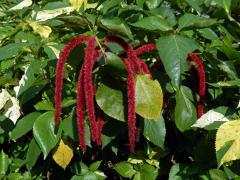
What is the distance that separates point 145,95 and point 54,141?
0.33m

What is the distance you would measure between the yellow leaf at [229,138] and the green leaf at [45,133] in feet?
1.59

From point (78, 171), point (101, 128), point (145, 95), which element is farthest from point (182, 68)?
point (78, 171)

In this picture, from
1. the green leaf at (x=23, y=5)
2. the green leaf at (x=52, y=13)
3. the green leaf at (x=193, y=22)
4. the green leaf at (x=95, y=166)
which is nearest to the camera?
the green leaf at (x=193, y=22)

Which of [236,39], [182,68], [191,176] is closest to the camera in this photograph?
[182,68]

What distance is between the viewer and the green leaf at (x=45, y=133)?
57.4 inches

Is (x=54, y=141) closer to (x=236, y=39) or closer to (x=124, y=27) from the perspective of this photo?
(x=124, y=27)

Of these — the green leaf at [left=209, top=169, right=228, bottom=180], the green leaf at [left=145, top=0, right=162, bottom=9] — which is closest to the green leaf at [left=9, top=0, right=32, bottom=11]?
the green leaf at [left=145, top=0, right=162, bottom=9]

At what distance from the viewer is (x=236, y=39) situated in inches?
65.3

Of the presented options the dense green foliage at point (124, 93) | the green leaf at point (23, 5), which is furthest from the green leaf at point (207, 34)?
the green leaf at point (23, 5)

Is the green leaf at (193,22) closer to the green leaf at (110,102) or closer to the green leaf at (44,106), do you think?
the green leaf at (110,102)

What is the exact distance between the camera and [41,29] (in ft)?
6.00

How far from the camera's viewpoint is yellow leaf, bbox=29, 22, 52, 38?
1822 mm

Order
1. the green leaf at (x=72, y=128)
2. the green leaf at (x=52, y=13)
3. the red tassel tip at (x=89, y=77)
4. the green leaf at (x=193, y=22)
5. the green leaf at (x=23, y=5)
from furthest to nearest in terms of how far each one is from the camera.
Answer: the green leaf at (x=23, y=5) → the green leaf at (x=52, y=13) → the green leaf at (x=72, y=128) → the green leaf at (x=193, y=22) → the red tassel tip at (x=89, y=77)

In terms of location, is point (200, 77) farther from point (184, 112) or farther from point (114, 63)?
point (114, 63)
